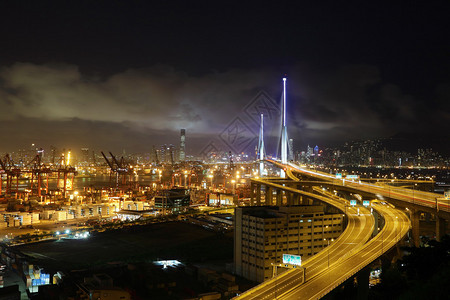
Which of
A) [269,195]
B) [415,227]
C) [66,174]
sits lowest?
[269,195]

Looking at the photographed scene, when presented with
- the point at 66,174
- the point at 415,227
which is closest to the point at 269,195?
the point at 415,227

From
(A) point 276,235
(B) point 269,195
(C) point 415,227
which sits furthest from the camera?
(B) point 269,195

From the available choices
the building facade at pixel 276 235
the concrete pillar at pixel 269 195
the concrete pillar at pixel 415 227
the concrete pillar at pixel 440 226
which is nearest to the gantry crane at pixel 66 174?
the concrete pillar at pixel 269 195

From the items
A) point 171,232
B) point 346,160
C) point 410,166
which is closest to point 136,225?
point 171,232

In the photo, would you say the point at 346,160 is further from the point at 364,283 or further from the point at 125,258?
the point at 364,283

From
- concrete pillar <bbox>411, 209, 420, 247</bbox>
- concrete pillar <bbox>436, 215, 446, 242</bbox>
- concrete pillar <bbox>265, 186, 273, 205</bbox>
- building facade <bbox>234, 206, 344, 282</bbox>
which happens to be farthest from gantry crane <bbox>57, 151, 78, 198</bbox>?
concrete pillar <bbox>436, 215, 446, 242</bbox>

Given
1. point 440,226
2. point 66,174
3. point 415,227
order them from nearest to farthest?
point 440,226 < point 415,227 < point 66,174

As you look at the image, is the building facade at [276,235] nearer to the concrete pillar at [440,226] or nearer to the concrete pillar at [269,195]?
the concrete pillar at [440,226]

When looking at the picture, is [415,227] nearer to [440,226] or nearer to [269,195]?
[440,226]

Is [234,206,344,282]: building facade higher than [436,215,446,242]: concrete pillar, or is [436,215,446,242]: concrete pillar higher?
[436,215,446,242]: concrete pillar

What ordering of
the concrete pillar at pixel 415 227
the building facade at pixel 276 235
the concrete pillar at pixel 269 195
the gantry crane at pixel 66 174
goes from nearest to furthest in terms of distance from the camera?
the concrete pillar at pixel 415 227, the building facade at pixel 276 235, the concrete pillar at pixel 269 195, the gantry crane at pixel 66 174

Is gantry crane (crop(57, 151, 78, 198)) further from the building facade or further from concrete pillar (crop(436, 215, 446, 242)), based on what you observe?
concrete pillar (crop(436, 215, 446, 242))
